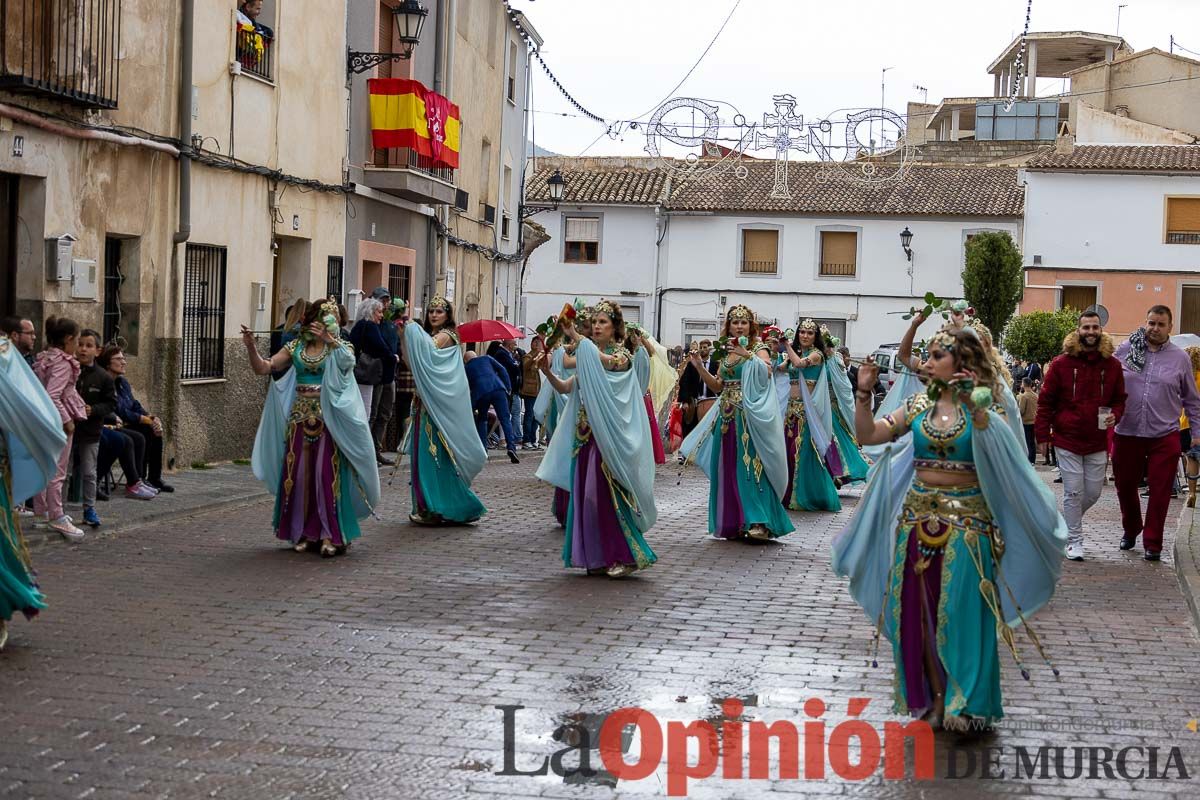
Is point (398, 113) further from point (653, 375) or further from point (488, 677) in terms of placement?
point (488, 677)

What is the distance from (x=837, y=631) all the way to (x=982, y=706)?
8.18 feet

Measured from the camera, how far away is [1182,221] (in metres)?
46.3

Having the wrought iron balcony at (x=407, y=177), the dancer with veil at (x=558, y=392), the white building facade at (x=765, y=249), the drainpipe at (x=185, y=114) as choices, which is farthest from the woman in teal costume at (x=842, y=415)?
the white building facade at (x=765, y=249)

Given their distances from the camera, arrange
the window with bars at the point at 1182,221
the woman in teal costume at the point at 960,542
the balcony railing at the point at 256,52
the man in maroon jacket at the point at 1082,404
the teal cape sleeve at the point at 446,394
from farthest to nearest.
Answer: the window with bars at the point at 1182,221 < the balcony railing at the point at 256,52 < the teal cape sleeve at the point at 446,394 < the man in maroon jacket at the point at 1082,404 < the woman in teal costume at the point at 960,542

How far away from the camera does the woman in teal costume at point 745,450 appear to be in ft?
41.8

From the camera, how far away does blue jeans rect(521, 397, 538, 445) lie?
24.0 m

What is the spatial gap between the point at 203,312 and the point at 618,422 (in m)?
8.25

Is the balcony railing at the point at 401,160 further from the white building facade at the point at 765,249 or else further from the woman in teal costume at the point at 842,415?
the white building facade at the point at 765,249

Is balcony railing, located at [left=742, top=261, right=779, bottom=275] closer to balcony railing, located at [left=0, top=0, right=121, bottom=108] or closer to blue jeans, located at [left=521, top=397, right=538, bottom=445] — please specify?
blue jeans, located at [left=521, top=397, right=538, bottom=445]

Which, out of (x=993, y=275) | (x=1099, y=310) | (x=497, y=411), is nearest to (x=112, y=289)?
(x=497, y=411)

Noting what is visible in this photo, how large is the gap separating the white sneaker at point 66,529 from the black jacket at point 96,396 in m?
1.03

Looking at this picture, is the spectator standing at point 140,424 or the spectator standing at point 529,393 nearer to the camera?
the spectator standing at point 140,424

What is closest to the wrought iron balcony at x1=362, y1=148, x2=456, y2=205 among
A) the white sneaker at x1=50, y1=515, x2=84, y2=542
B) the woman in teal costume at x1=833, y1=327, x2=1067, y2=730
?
the white sneaker at x1=50, y1=515, x2=84, y2=542

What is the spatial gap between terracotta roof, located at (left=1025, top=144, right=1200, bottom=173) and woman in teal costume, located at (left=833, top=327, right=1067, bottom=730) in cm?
4190
